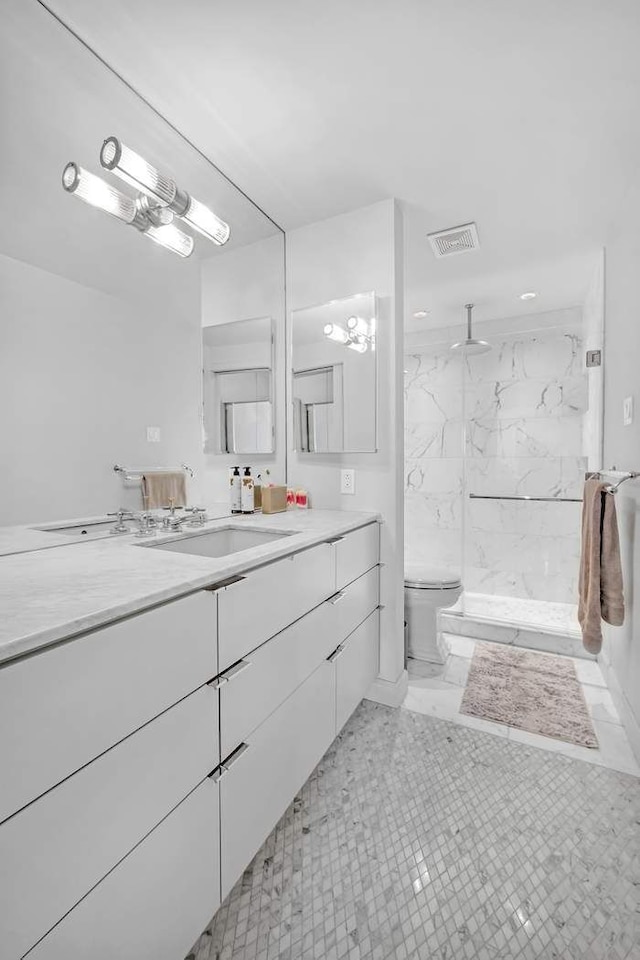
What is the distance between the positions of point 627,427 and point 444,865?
181 centimetres


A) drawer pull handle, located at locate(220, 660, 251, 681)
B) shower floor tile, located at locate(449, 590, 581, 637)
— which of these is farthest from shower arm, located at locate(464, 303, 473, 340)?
drawer pull handle, located at locate(220, 660, 251, 681)

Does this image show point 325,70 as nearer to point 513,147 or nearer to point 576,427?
point 513,147

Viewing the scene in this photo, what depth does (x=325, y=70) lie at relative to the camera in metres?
1.32

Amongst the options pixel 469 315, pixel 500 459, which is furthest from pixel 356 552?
pixel 469 315

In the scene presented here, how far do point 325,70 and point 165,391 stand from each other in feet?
3.67

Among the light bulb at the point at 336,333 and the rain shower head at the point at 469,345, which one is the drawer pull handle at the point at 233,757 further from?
A: the rain shower head at the point at 469,345

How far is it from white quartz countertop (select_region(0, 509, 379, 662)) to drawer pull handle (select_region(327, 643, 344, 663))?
1.50ft

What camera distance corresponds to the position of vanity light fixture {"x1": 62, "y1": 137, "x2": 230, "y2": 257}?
126cm

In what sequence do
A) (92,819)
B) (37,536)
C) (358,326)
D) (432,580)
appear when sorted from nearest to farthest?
(92,819) → (37,536) → (358,326) → (432,580)

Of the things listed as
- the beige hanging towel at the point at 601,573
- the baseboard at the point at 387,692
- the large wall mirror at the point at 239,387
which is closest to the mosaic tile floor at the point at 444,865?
the baseboard at the point at 387,692

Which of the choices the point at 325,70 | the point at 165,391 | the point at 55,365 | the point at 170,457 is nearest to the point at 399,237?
the point at 325,70

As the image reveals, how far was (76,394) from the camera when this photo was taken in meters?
1.21

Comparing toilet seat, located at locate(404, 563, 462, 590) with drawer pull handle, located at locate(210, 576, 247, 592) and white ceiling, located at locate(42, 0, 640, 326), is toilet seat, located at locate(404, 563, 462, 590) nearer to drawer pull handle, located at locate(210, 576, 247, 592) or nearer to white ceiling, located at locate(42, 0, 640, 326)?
drawer pull handle, located at locate(210, 576, 247, 592)

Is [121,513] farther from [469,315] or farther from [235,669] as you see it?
[469,315]
